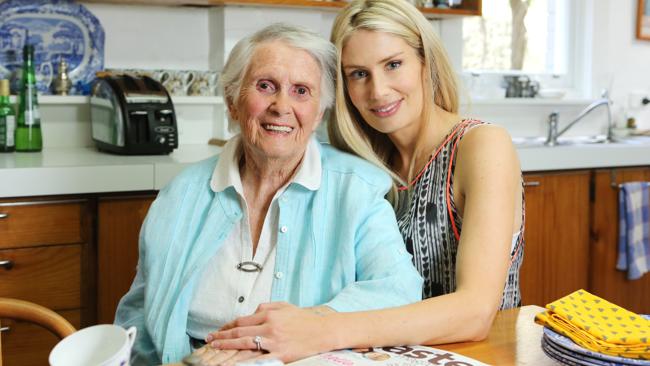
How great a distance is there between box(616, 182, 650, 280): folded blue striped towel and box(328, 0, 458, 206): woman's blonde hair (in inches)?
71.0

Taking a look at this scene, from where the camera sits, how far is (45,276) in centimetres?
243

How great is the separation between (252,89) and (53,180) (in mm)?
1084

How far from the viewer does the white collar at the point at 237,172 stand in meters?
1.56

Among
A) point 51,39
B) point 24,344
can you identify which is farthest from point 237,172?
point 51,39

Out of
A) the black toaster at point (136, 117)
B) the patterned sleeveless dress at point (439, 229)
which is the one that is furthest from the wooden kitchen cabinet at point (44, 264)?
the patterned sleeveless dress at point (439, 229)

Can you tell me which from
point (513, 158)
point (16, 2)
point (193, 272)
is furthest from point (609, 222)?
point (16, 2)

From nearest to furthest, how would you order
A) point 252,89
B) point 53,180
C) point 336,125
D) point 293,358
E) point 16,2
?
point 293,358
point 252,89
point 336,125
point 53,180
point 16,2

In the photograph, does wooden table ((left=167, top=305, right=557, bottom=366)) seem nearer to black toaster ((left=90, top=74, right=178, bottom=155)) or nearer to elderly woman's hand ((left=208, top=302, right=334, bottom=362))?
elderly woman's hand ((left=208, top=302, right=334, bottom=362))

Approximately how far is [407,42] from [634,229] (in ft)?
6.85

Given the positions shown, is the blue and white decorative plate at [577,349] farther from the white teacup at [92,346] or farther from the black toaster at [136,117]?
the black toaster at [136,117]

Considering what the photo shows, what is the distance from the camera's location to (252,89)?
1.58 metres

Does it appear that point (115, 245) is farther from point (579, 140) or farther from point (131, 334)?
point (579, 140)

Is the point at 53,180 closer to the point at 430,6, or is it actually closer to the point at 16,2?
the point at 16,2

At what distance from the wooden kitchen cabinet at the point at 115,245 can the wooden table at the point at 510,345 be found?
1.45 meters
